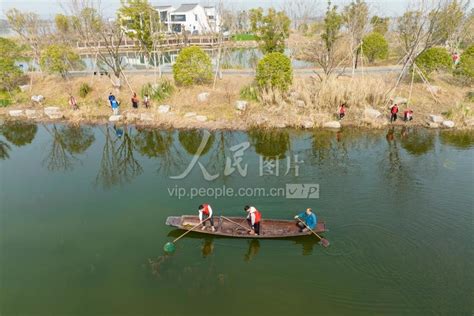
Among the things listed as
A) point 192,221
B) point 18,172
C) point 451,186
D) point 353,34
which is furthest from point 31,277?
point 353,34

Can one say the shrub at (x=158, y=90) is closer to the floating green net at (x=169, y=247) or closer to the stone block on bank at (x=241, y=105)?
the stone block on bank at (x=241, y=105)

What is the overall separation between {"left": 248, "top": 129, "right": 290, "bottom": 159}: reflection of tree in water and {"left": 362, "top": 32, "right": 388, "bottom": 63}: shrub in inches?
661

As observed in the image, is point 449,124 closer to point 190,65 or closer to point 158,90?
point 190,65

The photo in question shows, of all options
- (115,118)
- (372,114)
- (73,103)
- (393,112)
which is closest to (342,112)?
(372,114)

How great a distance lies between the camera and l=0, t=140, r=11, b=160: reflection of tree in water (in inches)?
799

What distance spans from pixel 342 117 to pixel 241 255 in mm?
14263

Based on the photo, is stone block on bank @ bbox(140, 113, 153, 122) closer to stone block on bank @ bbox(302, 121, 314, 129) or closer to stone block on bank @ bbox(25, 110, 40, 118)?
stone block on bank @ bbox(25, 110, 40, 118)

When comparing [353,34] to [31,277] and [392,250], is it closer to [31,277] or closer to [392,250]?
[392,250]

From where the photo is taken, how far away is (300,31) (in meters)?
44.2

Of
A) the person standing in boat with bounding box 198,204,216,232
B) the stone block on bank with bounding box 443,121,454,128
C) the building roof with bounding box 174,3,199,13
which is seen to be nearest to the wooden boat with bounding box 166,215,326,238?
the person standing in boat with bounding box 198,204,216,232

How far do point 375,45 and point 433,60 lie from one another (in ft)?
25.5

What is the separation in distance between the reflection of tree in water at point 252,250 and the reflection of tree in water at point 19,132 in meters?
17.7

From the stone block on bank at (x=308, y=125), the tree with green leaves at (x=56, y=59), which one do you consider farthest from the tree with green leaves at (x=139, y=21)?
the stone block on bank at (x=308, y=125)

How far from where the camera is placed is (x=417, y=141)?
65.2 feet
